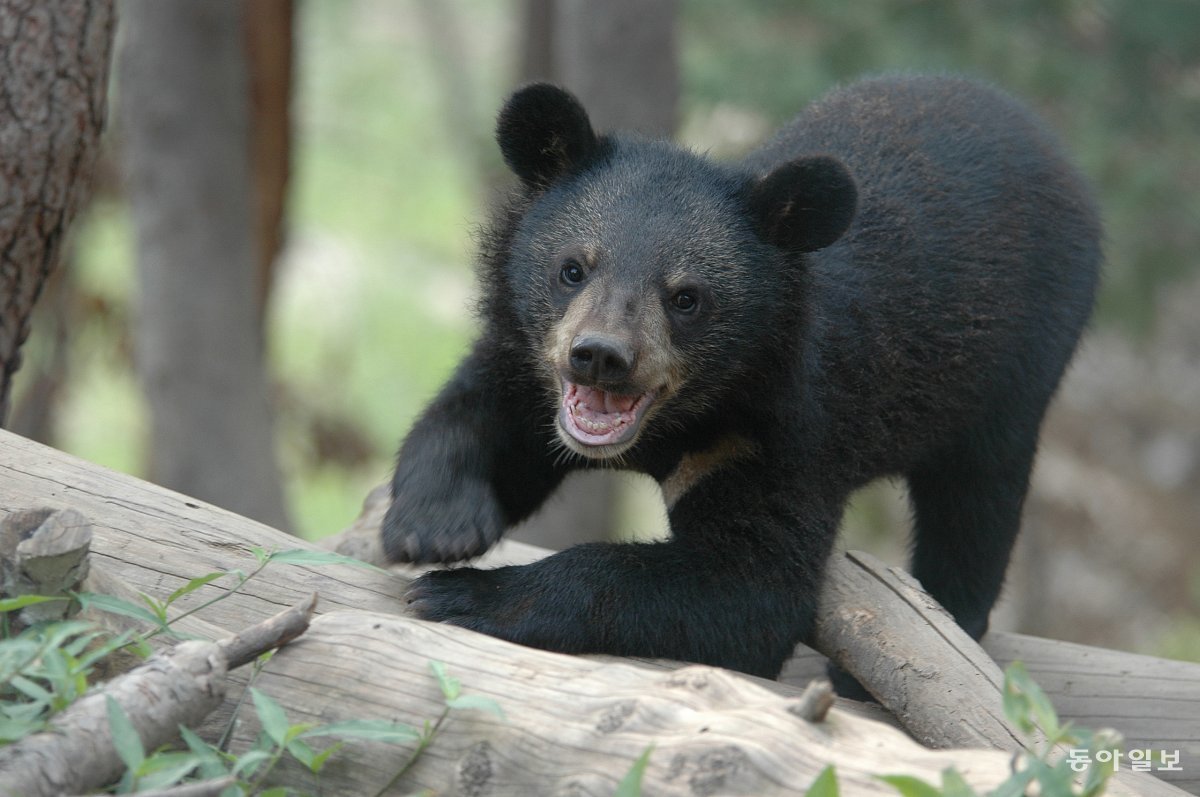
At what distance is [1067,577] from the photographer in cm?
1279

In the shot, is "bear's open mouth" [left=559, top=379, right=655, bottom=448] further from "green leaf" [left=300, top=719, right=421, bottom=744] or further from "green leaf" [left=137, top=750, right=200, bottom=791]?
"green leaf" [left=137, top=750, right=200, bottom=791]

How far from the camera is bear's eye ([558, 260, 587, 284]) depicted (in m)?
4.18

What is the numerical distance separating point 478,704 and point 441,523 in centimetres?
149

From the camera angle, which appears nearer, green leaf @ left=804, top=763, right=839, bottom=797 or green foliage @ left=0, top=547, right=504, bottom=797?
green leaf @ left=804, top=763, right=839, bottom=797

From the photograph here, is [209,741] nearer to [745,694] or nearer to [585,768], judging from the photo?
[585,768]

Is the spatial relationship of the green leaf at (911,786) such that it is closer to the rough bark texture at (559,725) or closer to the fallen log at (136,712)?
the rough bark texture at (559,725)

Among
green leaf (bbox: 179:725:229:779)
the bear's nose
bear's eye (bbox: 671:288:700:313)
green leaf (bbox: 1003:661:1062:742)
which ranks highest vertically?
bear's eye (bbox: 671:288:700:313)

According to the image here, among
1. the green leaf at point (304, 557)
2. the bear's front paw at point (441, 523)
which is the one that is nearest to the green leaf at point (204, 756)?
the green leaf at point (304, 557)

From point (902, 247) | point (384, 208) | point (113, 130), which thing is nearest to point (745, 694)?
point (902, 247)

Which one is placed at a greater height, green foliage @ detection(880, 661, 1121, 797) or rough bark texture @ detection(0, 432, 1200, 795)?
green foliage @ detection(880, 661, 1121, 797)

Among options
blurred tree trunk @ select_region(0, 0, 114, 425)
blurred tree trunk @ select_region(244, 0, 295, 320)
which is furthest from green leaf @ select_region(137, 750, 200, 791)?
blurred tree trunk @ select_region(244, 0, 295, 320)

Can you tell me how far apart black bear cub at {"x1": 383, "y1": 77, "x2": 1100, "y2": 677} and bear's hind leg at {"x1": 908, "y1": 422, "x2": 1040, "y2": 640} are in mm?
11

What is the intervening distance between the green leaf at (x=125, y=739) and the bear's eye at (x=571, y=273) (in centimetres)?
201

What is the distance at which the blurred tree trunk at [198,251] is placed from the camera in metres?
7.53
